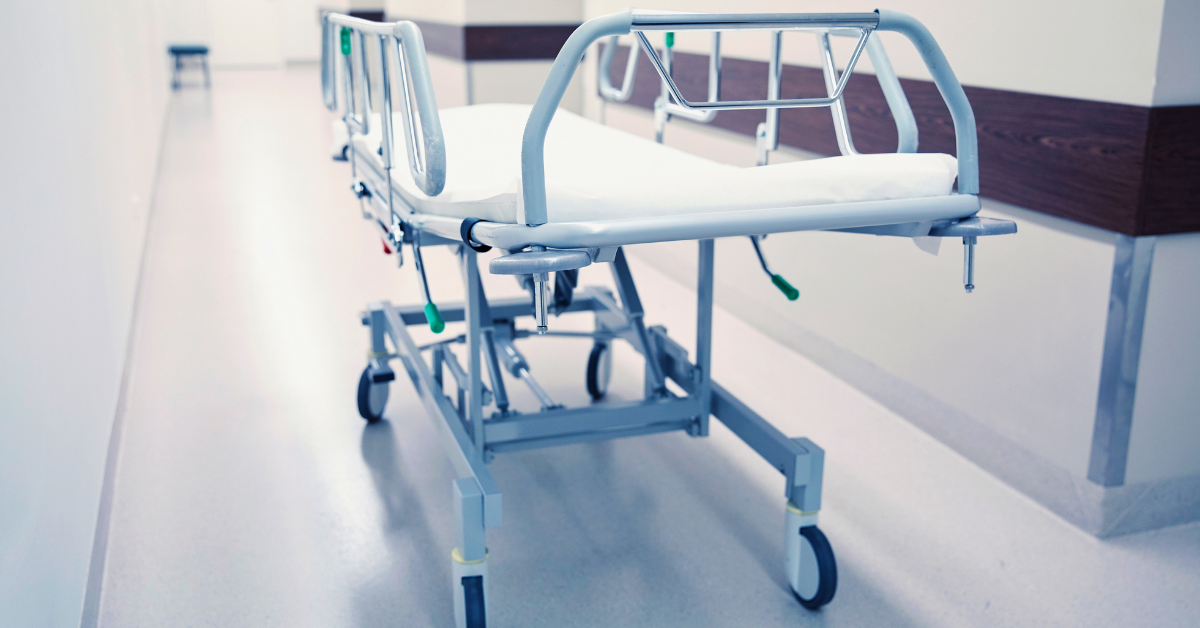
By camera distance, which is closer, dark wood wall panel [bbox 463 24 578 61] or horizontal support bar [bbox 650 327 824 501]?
horizontal support bar [bbox 650 327 824 501]

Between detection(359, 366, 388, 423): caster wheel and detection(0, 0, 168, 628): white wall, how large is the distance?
1.98 feet

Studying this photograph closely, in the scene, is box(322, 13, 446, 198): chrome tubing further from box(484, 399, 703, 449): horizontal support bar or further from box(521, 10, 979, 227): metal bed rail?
box(484, 399, 703, 449): horizontal support bar

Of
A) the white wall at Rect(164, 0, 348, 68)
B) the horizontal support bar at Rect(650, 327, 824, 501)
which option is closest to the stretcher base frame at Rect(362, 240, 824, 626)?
the horizontal support bar at Rect(650, 327, 824, 501)

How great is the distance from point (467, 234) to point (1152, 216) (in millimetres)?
1322

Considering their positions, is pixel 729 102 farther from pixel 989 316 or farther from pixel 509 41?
pixel 509 41

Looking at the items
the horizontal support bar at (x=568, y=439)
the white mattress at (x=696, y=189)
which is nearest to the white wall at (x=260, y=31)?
the horizontal support bar at (x=568, y=439)

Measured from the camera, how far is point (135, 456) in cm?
233

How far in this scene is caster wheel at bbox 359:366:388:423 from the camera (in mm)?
2443

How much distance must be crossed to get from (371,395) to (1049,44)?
180cm

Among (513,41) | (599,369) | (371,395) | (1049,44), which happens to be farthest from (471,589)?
(513,41)

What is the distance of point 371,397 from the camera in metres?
2.46

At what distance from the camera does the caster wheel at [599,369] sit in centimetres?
261

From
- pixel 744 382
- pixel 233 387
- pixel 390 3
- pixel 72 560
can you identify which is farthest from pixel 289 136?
→ pixel 72 560

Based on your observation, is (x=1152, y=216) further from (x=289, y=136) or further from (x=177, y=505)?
(x=289, y=136)
